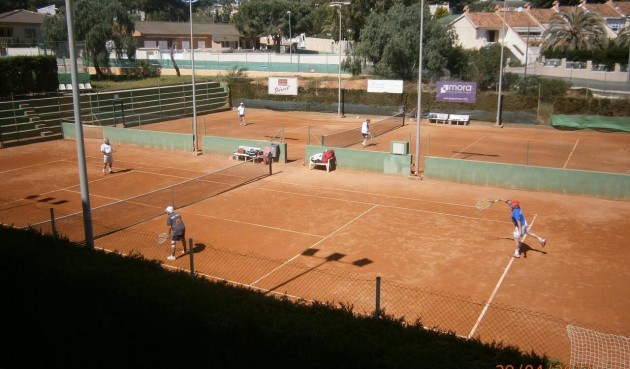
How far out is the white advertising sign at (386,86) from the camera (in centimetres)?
4644

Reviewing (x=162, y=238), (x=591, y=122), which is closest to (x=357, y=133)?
(x=591, y=122)

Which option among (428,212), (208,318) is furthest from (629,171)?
(208,318)

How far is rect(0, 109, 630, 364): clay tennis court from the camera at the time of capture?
13422 millimetres

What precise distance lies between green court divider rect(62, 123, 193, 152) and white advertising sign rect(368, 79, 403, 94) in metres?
20.3

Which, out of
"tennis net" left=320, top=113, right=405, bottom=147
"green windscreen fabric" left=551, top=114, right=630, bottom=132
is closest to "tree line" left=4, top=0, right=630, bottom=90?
"tennis net" left=320, top=113, right=405, bottom=147

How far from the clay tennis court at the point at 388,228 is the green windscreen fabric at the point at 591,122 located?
266 inches

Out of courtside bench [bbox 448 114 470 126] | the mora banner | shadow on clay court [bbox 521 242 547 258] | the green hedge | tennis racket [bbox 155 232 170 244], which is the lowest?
shadow on clay court [bbox 521 242 547 258]

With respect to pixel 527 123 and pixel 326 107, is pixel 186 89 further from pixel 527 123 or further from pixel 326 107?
pixel 527 123

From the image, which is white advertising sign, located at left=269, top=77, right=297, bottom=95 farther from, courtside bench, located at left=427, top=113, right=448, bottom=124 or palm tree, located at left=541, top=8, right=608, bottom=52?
palm tree, located at left=541, top=8, right=608, bottom=52

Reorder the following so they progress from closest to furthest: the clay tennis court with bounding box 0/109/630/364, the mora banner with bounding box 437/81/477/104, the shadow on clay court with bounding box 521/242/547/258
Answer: the clay tennis court with bounding box 0/109/630/364, the shadow on clay court with bounding box 521/242/547/258, the mora banner with bounding box 437/81/477/104

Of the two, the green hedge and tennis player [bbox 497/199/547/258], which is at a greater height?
the green hedge

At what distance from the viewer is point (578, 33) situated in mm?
62531

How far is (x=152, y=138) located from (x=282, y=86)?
18392mm

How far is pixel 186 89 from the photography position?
49.6m
